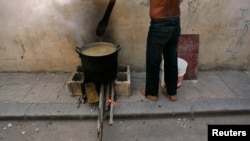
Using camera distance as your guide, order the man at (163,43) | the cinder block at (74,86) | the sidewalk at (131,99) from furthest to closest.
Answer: the cinder block at (74,86) < the sidewalk at (131,99) < the man at (163,43)

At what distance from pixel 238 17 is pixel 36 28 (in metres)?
4.29

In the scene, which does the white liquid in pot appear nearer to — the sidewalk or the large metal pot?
the large metal pot

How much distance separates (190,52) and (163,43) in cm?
142

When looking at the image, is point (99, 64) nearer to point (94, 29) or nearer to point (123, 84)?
point (123, 84)

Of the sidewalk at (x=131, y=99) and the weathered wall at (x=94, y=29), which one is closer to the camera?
the sidewalk at (x=131, y=99)

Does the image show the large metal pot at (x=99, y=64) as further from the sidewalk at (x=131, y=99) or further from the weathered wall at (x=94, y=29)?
the weathered wall at (x=94, y=29)

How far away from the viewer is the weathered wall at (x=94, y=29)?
4996 mm

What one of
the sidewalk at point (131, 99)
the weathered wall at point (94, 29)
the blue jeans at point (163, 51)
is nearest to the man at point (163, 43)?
the blue jeans at point (163, 51)

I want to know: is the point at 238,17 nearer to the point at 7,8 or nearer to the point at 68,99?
the point at 68,99

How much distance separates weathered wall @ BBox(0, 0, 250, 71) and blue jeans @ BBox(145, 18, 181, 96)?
1.15m

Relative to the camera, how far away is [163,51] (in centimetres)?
428

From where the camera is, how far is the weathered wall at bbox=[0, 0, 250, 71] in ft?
16.4

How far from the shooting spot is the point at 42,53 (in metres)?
5.41

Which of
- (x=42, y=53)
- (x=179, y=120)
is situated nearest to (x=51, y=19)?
(x=42, y=53)
